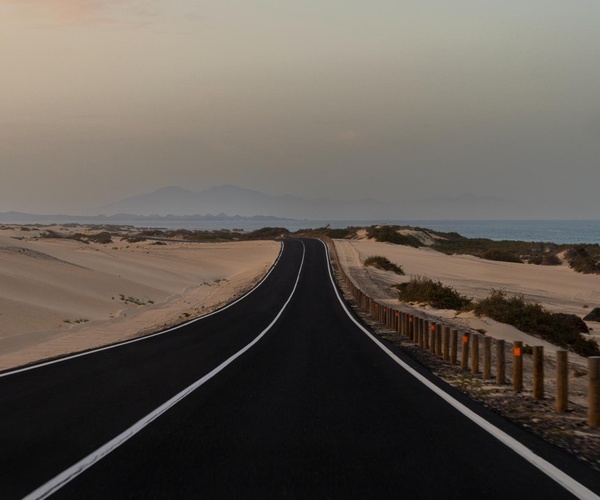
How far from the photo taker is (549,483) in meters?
5.19

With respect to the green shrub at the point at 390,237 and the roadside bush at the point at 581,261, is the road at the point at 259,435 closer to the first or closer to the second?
the roadside bush at the point at 581,261

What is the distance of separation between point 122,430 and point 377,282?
40.9 metres

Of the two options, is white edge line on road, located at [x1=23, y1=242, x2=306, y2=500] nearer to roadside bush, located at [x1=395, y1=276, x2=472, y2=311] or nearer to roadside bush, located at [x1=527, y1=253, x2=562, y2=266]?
roadside bush, located at [x1=395, y1=276, x2=472, y2=311]

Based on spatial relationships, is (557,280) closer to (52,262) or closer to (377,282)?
(377,282)

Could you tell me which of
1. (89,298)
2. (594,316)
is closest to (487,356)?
(594,316)

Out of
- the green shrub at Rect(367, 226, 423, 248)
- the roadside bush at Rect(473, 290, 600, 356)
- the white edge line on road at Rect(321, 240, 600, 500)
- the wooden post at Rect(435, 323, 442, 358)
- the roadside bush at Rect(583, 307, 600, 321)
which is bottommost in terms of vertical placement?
the roadside bush at Rect(583, 307, 600, 321)

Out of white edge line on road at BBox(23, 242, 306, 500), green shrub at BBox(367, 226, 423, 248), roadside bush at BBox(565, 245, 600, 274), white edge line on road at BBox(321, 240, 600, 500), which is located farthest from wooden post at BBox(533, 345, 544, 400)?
green shrub at BBox(367, 226, 423, 248)

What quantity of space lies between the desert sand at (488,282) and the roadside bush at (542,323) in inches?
24.5

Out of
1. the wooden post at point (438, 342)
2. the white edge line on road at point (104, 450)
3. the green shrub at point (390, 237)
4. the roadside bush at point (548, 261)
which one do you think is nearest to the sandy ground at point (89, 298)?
the white edge line on road at point (104, 450)

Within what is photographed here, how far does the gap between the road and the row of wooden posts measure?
4.01 ft

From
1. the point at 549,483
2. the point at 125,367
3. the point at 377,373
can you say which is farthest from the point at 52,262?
the point at 549,483

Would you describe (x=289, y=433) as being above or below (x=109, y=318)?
above

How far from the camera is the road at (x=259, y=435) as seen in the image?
16.4 feet

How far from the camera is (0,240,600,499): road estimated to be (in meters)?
5.00
